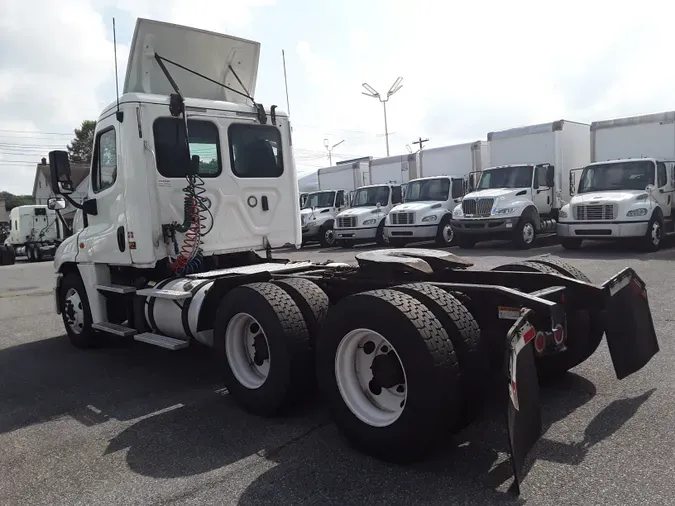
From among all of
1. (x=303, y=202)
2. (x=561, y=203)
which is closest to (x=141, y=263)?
(x=561, y=203)

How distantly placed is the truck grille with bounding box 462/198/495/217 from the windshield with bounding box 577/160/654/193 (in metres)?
2.39

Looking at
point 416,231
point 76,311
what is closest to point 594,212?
point 416,231

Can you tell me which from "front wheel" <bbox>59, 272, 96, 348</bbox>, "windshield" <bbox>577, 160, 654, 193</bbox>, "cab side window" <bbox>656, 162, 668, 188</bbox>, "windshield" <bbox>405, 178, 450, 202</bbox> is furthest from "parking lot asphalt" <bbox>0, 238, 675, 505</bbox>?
"windshield" <bbox>405, 178, 450, 202</bbox>

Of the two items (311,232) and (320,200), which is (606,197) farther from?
(320,200)

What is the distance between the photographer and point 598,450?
3.47 m

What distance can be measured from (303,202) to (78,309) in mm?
18924

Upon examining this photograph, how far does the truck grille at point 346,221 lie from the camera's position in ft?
67.4

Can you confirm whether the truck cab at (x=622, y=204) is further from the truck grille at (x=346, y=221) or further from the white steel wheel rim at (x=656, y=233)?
the truck grille at (x=346, y=221)

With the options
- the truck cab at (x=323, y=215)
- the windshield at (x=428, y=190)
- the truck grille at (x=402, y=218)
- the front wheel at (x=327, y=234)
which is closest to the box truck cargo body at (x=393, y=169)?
the truck cab at (x=323, y=215)

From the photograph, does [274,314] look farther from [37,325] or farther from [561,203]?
[561,203]

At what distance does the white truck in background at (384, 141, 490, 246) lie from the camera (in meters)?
18.4

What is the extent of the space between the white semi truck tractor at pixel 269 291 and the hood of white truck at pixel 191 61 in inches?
0.6

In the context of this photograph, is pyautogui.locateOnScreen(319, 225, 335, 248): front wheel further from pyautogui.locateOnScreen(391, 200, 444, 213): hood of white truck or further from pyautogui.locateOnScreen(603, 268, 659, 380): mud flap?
pyautogui.locateOnScreen(603, 268, 659, 380): mud flap

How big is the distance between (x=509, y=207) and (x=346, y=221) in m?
6.45
